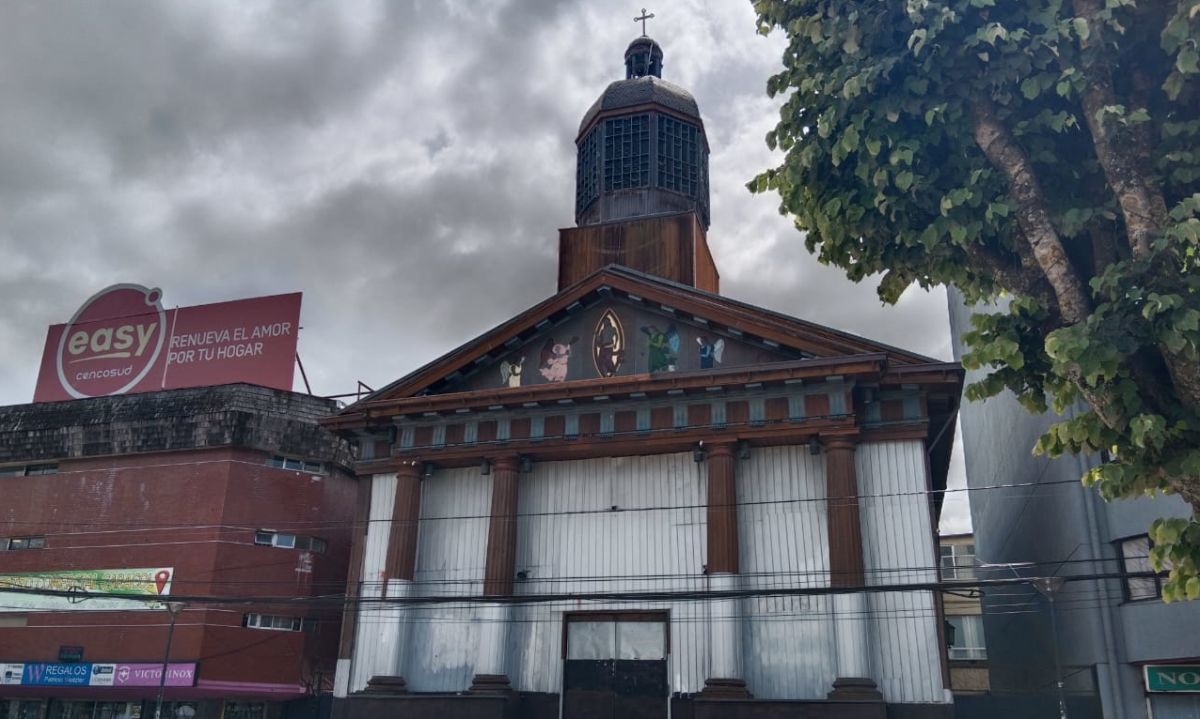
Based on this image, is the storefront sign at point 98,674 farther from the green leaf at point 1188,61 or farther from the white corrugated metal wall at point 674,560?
the green leaf at point 1188,61

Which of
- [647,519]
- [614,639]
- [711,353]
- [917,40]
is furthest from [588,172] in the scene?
[917,40]

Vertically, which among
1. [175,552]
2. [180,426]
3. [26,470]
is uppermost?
[180,426]

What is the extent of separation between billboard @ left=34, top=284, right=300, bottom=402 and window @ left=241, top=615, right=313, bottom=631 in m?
8.15

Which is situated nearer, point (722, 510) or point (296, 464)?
point (722, 510)

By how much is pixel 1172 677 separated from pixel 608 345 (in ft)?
49.4

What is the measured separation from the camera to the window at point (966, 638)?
156ft

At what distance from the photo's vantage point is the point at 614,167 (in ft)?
115

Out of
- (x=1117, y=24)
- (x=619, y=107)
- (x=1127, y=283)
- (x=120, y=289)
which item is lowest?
(x=1127, y=283)

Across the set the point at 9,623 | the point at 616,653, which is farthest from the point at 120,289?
the point at 616,653

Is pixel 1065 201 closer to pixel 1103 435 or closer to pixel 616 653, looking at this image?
pixel 1103 435

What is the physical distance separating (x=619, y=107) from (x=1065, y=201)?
26209mm

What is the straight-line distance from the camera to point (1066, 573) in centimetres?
2467

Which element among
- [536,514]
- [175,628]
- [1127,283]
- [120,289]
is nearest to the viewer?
[1127,283]

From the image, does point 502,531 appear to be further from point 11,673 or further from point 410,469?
point 11,673
